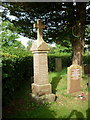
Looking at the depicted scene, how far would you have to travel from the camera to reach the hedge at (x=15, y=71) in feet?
16.7

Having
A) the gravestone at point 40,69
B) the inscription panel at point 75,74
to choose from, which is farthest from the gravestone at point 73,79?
the gravestone at point 40,69

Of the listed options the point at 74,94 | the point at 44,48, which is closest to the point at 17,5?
the point at 44,48

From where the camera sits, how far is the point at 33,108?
5.98 metres

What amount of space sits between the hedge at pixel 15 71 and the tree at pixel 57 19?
8.48 feet

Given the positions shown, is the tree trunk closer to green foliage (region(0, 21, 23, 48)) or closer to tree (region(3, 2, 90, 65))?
tree (region(3, 2, 90, 65))

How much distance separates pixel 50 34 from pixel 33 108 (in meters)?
6.39

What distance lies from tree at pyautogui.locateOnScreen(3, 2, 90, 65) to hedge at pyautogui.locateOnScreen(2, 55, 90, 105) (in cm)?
258

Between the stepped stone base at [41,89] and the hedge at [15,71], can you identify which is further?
the stepped stone base at [41,89]

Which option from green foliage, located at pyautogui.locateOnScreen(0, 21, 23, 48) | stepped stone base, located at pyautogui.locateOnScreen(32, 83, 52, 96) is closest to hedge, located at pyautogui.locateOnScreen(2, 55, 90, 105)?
stepped stone base, located at pyautogui.locateOnScreen(32, 83, 52, 96)

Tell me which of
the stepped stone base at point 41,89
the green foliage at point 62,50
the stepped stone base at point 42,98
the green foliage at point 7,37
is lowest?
the stepped stone base at point 42,98

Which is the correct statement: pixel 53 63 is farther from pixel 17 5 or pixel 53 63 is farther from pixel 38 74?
pixel 38 74

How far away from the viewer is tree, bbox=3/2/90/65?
1002 cm

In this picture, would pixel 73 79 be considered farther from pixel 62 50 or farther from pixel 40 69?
pixel 62 50

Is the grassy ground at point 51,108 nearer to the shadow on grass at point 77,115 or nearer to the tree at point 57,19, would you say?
the shadow on grass at point 77,115
